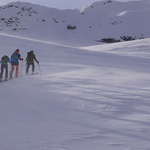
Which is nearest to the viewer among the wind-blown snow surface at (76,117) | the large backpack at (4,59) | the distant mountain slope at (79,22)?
the wind-blown snow surface at (76,117)

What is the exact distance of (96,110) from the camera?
4.98 meters

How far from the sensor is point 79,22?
66.0 metres

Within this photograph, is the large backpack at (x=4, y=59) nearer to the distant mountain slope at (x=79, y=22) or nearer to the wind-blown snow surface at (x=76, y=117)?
the wind-blown snow surface at (x=76, y=117)

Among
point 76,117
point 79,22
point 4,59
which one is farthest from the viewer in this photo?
point 79,22

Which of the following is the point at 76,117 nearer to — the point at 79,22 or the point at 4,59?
the point at 4,59

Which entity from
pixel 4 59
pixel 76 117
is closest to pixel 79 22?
pixel 4 59

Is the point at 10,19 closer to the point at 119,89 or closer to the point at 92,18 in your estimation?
the point at 92,18

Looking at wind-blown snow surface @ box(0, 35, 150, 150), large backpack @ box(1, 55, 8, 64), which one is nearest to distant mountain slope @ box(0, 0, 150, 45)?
large backpack @ box(1, 55, 8, 64)

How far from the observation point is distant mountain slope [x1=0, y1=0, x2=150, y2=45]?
5359 cm

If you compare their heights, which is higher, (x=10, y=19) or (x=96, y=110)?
(x=10, y=19)

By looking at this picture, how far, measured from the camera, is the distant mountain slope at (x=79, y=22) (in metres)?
53.6

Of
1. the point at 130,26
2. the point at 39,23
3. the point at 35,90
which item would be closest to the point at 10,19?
the point at 39,23

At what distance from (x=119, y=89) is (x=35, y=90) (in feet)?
10.0

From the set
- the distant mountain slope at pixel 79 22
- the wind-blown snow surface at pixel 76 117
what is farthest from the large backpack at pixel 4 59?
the distant mountain slope at pixel 79 22
